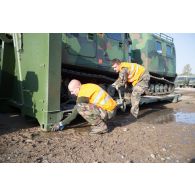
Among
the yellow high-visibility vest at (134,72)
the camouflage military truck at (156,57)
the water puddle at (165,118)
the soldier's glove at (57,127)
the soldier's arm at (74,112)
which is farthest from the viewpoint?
the camouflage military truck at (156,57)

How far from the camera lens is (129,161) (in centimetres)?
294

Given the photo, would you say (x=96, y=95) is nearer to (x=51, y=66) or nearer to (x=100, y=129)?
(x=100, y=129)

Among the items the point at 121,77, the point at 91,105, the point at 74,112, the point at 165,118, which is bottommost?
the point at 165,118

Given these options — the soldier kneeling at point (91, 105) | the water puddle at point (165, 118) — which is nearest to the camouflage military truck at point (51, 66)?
the soldier kneeling at point (91, 105)

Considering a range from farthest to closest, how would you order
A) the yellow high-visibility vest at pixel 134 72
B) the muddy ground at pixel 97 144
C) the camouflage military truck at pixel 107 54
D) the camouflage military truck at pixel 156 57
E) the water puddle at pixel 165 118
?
the camouflage military truck at pixel 156 57, the water puddle at pixel 165 118, the yellow high-visibility vest at pixel 134 72, the camouflage military truck at pixel 107 54, the muddy ground at pixel 97 144

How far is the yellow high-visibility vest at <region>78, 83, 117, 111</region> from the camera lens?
399 centimetres

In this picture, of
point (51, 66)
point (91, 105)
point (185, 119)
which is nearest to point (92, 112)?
point (91, 105)

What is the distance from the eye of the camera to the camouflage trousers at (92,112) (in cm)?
404

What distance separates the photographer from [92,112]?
4.07m

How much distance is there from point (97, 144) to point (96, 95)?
2.80 feet

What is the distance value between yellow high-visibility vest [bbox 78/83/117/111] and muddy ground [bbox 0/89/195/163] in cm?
49

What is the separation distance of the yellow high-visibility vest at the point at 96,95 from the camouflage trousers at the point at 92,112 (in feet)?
0.28

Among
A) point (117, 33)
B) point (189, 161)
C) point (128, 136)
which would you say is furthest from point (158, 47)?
point (189, 161)

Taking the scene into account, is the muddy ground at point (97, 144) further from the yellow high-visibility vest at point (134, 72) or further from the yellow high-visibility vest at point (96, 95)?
the yellow high-visibility vest at point (134, 72)
